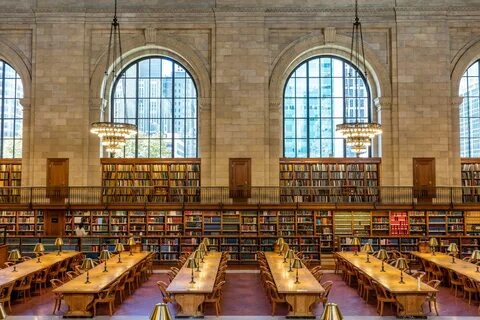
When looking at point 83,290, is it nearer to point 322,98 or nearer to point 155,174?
point 155,174

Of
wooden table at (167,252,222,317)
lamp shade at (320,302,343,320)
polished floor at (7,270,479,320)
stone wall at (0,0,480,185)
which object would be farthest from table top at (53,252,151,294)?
stone wall at (0,0,480,185)

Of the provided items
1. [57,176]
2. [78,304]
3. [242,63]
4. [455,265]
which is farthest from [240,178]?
[78,304]

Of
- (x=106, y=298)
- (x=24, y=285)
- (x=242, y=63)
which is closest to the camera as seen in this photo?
(x=106, y=298)

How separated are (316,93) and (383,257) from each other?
968 cm

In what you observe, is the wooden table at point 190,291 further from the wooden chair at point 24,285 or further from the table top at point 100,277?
the wooden chair at point 24,285

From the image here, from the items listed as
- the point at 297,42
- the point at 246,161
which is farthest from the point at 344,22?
the point at 246,161

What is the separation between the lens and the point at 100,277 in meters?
10.6

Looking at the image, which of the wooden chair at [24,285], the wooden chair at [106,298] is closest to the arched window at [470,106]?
the wooden chair at [106,298]

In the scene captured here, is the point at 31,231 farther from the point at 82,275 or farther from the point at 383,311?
the point at 383,311

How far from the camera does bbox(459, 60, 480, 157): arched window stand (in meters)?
19.7

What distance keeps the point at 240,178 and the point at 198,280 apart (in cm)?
829

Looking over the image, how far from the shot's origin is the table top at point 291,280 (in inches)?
370

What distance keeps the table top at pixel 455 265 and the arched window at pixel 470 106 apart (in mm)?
6928

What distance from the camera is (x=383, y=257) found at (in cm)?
1125
